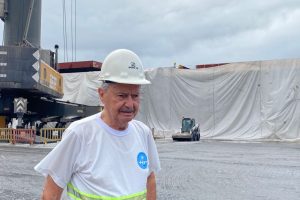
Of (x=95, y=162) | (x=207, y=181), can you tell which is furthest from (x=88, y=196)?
(x=207, y=181)

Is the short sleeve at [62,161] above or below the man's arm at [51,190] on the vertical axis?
above

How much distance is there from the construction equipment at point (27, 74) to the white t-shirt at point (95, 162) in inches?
776

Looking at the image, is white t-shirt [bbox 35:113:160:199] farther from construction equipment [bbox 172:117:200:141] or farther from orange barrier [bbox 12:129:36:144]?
construction equipment [bbox 172:117:200:141]

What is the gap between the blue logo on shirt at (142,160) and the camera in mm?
2463

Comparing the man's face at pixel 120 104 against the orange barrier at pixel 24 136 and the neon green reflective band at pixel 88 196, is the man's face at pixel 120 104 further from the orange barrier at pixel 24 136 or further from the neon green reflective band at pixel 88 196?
the orange barrier at pixel 24 136

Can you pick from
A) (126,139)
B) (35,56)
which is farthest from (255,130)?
(126,139)

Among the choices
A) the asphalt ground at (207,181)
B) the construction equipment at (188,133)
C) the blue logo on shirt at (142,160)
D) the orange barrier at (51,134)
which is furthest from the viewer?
the construction equipment at (188,133)

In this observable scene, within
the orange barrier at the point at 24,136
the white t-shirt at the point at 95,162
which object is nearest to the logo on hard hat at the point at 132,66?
the white t-shirt at the point at 95,162

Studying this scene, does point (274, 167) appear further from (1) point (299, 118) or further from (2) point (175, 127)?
(2) point (175, 127)

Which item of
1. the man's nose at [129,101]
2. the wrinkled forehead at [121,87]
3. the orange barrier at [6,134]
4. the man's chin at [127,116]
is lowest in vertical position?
the orange barrier at [6,134]

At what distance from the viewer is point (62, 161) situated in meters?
2.35

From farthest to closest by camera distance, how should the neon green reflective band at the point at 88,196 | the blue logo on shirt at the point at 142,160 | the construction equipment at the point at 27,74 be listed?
the construction equipment at the point at 27,74, the blue logo on shirt at the point at 142,160, the neon green reflective band at the point at 88,196

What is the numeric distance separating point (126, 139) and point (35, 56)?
1996 centimetres

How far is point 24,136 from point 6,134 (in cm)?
109
